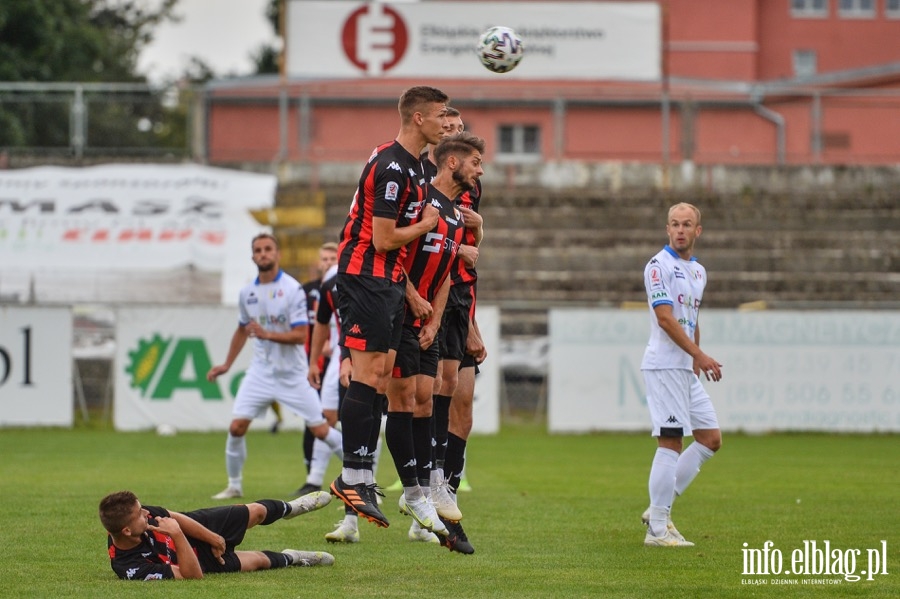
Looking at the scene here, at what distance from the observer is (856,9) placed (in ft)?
176

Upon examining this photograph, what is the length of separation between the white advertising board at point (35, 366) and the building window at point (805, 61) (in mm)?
37649

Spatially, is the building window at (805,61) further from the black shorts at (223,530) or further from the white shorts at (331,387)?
the black shorts at (223,530)

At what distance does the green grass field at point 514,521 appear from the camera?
748cm

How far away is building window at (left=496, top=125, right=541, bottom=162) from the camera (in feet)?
107

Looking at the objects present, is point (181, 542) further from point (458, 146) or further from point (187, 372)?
point (187, 372)

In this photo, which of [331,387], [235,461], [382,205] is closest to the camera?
[382,205]

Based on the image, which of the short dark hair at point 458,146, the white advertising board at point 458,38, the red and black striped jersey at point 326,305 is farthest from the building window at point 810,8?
the short dark hair at point 458,146

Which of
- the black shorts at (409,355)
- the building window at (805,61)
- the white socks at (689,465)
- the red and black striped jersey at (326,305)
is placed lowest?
the white socks at (689,465)

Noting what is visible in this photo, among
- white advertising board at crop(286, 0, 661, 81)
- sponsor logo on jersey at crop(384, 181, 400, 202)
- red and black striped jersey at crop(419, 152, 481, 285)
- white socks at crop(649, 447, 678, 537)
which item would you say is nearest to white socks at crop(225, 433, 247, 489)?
red and black striped jersey at crop(419, 152, 481, 285)

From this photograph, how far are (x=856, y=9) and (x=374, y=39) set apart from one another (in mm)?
28244

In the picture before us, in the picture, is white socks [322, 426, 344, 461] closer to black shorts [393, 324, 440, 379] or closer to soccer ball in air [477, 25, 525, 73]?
soccer ball in air [477, 25, 525, 73]

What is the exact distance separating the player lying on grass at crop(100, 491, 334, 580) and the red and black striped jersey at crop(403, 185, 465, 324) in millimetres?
1649

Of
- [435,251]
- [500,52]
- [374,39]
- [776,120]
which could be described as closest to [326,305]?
[500,52]

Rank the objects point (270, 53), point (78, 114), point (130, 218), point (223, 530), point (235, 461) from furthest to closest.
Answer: point (270, 53) → point (78, 114) → point (130, 218) → point (235, 461) → point (223, 530)
